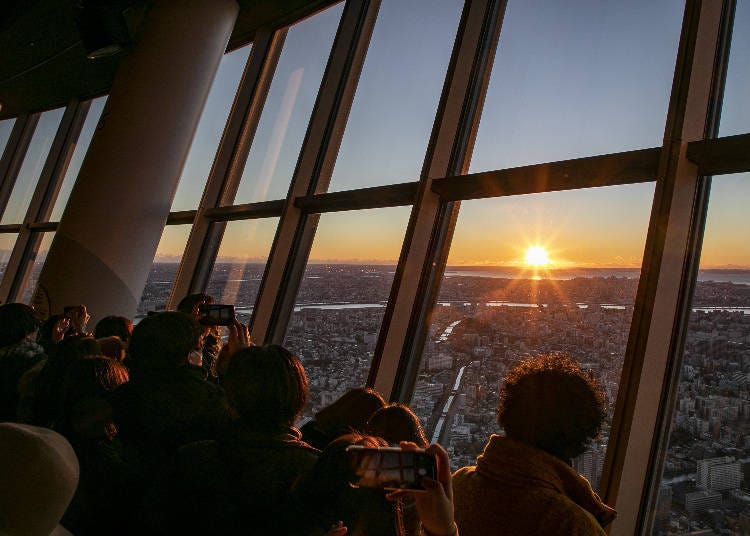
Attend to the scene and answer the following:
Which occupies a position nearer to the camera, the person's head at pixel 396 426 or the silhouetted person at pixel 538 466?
the silhouetted person at pixel 538 466

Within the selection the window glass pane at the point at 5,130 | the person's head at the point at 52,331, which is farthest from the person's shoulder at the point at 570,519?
the window glass pane at the point at 5,130

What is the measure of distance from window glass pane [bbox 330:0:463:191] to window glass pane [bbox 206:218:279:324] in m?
0.90

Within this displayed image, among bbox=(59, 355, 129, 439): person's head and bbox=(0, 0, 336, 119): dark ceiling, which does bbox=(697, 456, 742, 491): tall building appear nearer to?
bbox=(59, 355, 129, 439): person's head

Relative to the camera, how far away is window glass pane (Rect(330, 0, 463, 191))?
3359 mm

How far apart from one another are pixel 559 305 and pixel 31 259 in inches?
350

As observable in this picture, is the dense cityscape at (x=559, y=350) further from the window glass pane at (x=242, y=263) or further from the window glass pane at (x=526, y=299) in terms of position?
the window glass pane at (x=242, y=263)

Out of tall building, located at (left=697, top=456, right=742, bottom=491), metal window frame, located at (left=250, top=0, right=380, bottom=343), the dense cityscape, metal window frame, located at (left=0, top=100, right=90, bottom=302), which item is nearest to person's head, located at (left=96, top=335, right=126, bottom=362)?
the dense cityscape

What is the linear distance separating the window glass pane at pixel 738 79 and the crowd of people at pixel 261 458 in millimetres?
1483

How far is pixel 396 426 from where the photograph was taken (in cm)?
121

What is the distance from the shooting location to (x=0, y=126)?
1038cm

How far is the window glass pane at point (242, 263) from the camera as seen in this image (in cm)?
436

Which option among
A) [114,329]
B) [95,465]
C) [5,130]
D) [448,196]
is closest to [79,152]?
[5,130]

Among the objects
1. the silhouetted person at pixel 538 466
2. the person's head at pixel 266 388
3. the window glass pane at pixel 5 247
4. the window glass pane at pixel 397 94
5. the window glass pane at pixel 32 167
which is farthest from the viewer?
the window glass pane at pixel 32 167

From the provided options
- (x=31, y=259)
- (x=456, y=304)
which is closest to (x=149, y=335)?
(x=456, y=304)
